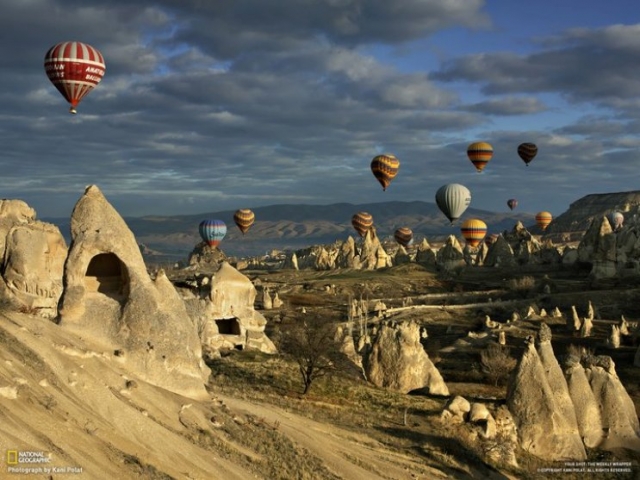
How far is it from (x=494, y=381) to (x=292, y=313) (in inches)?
1558

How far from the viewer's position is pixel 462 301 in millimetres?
99000

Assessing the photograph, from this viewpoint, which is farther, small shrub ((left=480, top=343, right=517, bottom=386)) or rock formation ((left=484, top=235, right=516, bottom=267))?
rock formation ((left=484, top=235, right=516, bottom=267))

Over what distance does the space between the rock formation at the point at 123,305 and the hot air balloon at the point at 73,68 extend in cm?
3429

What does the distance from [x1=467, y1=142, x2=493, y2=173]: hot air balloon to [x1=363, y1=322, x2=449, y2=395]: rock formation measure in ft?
260

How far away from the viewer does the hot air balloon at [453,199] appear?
110562mm

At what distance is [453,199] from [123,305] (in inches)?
3756

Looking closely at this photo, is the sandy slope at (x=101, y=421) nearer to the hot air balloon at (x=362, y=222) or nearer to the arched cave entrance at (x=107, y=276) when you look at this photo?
the arched cave entrance at (x=107, y=276)

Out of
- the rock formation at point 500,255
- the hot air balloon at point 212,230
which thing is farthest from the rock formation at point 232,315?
the hot air balloon at point 212,230

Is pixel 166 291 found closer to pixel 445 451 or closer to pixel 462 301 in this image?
pixel 445 451

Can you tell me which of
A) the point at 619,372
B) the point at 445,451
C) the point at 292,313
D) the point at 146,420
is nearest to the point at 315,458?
the point at 146,420

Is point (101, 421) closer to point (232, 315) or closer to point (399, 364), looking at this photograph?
point (399, 364)

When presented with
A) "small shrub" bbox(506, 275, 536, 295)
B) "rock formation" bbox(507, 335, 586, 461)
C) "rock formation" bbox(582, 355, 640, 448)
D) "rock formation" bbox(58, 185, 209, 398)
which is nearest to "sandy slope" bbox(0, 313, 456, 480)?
"rock formation" bbox(58, 185, 209, 398)

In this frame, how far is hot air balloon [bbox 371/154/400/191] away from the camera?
111062 millimetres

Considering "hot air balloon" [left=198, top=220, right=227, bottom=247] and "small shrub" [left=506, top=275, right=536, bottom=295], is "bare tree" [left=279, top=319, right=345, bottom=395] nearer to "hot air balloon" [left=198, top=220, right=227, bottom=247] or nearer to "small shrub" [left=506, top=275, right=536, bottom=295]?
"small shrub" [left=506, top=275, right=536, bottom=295]
